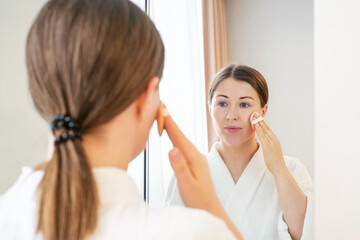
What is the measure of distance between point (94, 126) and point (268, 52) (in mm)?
541

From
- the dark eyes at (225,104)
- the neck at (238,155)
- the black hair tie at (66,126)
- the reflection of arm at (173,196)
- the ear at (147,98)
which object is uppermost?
the ear at (147,98)

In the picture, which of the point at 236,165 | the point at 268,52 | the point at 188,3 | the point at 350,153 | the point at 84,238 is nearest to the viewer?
the point at 84,238

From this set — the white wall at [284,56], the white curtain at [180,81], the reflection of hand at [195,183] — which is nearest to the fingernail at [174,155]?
the reflection of hand at [195,183]

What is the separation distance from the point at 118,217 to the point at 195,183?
0.19 meters

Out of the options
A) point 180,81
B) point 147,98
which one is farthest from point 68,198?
point 180,81

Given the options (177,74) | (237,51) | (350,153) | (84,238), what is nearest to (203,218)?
(84,238)

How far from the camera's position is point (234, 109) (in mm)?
942

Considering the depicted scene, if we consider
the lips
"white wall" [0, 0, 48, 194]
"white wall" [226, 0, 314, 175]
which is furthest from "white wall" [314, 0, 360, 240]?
"white wall" [0, 0, 48, 194]

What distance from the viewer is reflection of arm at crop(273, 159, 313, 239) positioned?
0.81 metres

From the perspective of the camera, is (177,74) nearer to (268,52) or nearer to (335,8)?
(268,52)

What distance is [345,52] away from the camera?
2.32ft

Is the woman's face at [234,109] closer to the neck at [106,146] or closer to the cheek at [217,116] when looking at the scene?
the cheek at [217,116]

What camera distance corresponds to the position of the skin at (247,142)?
84 centimetres

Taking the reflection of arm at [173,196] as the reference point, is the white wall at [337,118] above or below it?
above
